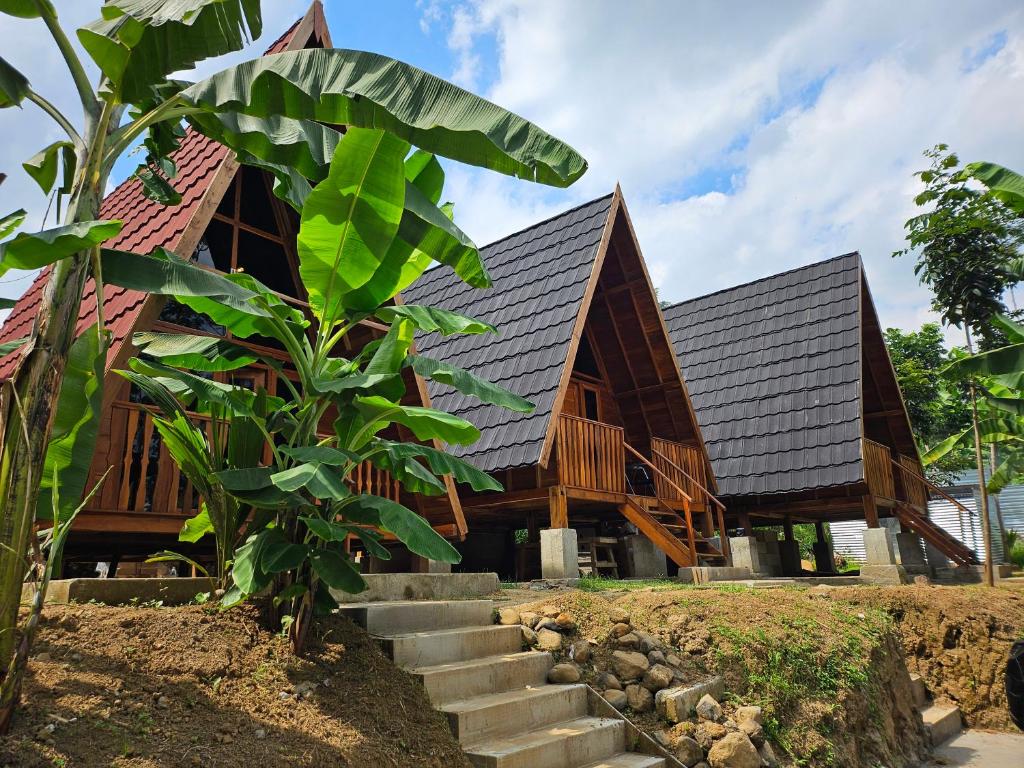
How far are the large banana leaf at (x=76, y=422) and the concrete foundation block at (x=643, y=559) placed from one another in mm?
10355

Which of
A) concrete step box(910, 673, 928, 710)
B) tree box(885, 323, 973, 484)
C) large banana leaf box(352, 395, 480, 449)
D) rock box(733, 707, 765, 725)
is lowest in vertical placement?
concrete step box(910, 673, 928, 710)

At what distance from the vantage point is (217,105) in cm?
362

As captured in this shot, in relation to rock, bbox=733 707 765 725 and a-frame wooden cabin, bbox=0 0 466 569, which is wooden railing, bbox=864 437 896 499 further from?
a-frame wooden cabin, bbox=0 0 466 569

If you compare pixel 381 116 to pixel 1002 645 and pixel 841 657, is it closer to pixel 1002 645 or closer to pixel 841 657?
pixel 841 657

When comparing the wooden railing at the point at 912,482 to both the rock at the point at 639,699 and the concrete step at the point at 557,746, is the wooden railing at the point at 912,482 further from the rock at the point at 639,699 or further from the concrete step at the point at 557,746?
the concrete step at the point at 557,746

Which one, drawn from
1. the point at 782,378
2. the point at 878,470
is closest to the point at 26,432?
the point at 782,378

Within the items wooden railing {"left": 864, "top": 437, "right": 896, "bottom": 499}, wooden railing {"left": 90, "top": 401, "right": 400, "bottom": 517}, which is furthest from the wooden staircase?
wooden railing {"left": 90, "top": 401, "right": 400, "bottom": 517}

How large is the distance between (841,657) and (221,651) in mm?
5975

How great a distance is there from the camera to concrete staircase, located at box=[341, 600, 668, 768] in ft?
14.6

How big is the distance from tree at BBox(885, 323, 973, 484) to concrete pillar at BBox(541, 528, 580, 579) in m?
15.9

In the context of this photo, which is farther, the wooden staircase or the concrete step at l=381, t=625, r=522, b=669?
the wooden staircase

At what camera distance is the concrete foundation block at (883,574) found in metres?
13.6

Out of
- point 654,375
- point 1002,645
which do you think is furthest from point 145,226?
point 1002,645

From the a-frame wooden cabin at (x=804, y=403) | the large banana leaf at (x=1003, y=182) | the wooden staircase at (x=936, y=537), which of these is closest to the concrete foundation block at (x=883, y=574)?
the a-frame wooden cabin at (x=804, y=403)
